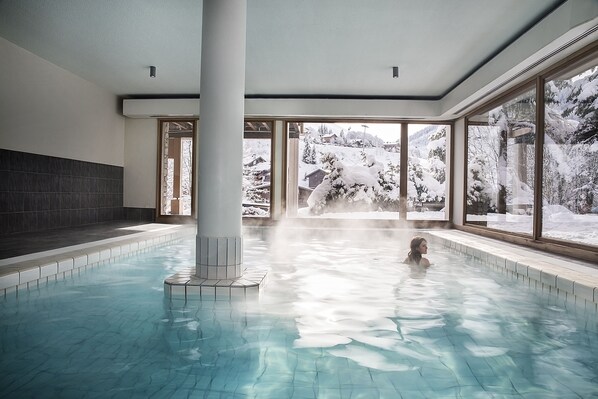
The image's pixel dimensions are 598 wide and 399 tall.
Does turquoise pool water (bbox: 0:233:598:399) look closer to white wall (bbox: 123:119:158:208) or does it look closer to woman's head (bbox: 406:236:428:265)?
woman's head (bbox: 406:236:428:265)

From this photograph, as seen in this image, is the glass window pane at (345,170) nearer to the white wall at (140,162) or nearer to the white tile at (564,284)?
the white wall at (140,162)

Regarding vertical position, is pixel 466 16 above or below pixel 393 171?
above

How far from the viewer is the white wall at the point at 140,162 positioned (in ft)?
29.8

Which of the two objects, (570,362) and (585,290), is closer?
(570,362)

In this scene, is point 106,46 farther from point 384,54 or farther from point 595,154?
point 595,154

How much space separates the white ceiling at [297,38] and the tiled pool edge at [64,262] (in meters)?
2.66

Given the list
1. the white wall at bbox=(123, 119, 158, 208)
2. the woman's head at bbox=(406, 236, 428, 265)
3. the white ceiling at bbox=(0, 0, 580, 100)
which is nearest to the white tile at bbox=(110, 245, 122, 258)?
the white ceiling at bbox=(0, 0, 580, 100)

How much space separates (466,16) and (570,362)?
3714 mm

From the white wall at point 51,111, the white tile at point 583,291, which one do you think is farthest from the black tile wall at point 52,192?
the white tile at point 583,291

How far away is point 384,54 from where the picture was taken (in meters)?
5.85

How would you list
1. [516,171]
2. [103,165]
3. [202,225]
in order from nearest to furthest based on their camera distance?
[202,225], [516,171], [103,165]

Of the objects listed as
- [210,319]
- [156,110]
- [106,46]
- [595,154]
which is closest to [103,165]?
[156,110]

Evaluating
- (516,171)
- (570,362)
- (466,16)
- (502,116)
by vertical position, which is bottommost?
(570,362)

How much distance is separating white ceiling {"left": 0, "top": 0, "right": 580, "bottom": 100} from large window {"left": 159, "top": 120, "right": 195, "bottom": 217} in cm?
174
